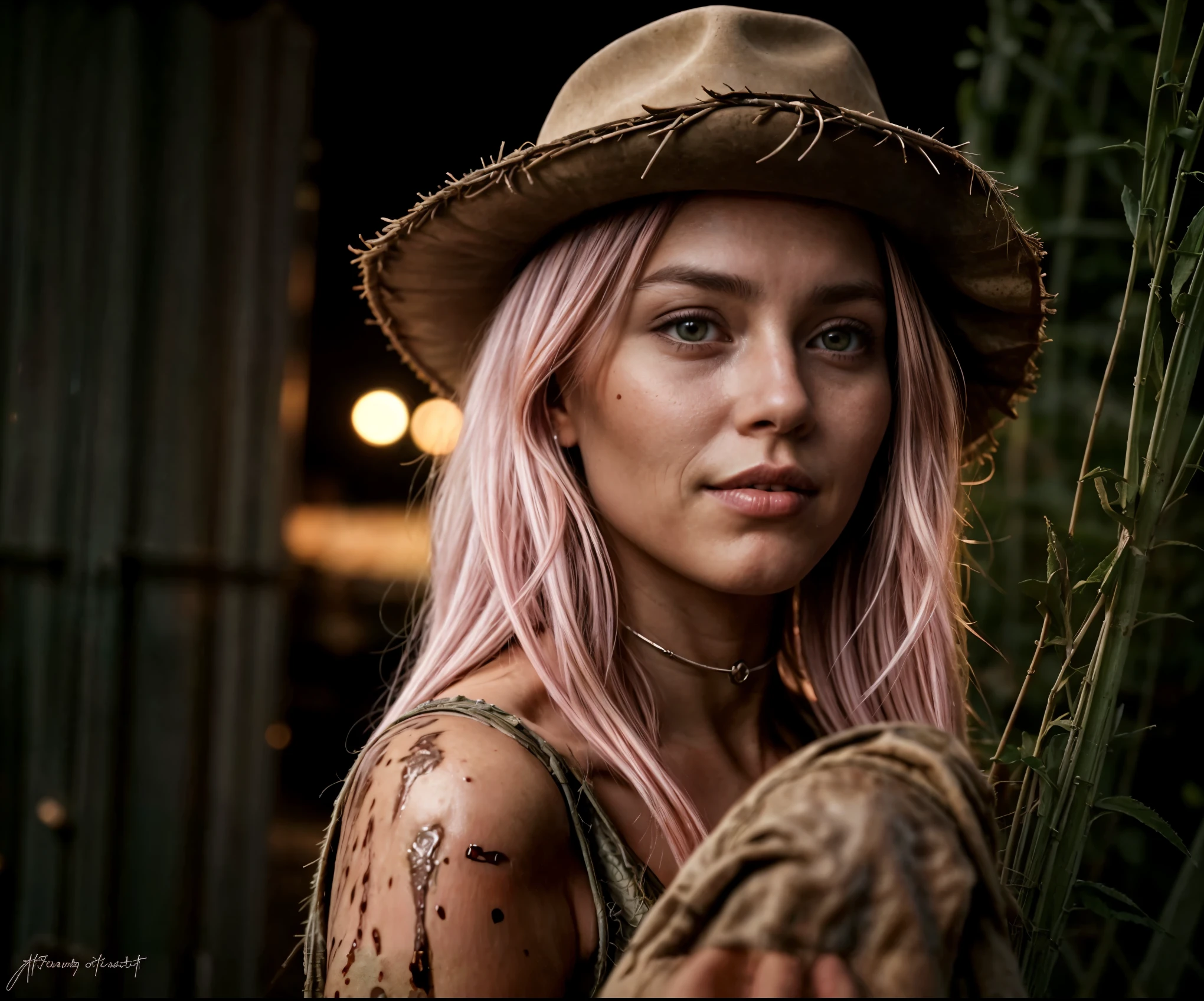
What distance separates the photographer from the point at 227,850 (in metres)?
2.44

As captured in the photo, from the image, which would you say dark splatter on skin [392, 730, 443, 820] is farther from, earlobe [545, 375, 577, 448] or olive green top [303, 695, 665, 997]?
earlobe [545, 375, 577, 448]

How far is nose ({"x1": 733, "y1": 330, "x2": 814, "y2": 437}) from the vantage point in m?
1.18

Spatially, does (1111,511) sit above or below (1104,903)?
above

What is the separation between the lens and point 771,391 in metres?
1.18

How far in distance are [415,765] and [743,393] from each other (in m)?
0.54

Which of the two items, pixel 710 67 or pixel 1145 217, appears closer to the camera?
pixel 1145 217

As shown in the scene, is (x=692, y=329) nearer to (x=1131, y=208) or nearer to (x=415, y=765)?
(x=1131, y=208)

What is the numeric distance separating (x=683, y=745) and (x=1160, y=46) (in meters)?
0.93

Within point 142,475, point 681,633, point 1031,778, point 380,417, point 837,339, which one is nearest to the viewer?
point 1031,778

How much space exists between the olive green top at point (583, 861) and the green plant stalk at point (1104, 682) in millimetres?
371

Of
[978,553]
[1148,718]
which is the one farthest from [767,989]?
[978,553]

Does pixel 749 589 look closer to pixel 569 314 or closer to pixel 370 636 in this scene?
pixel 569 314
